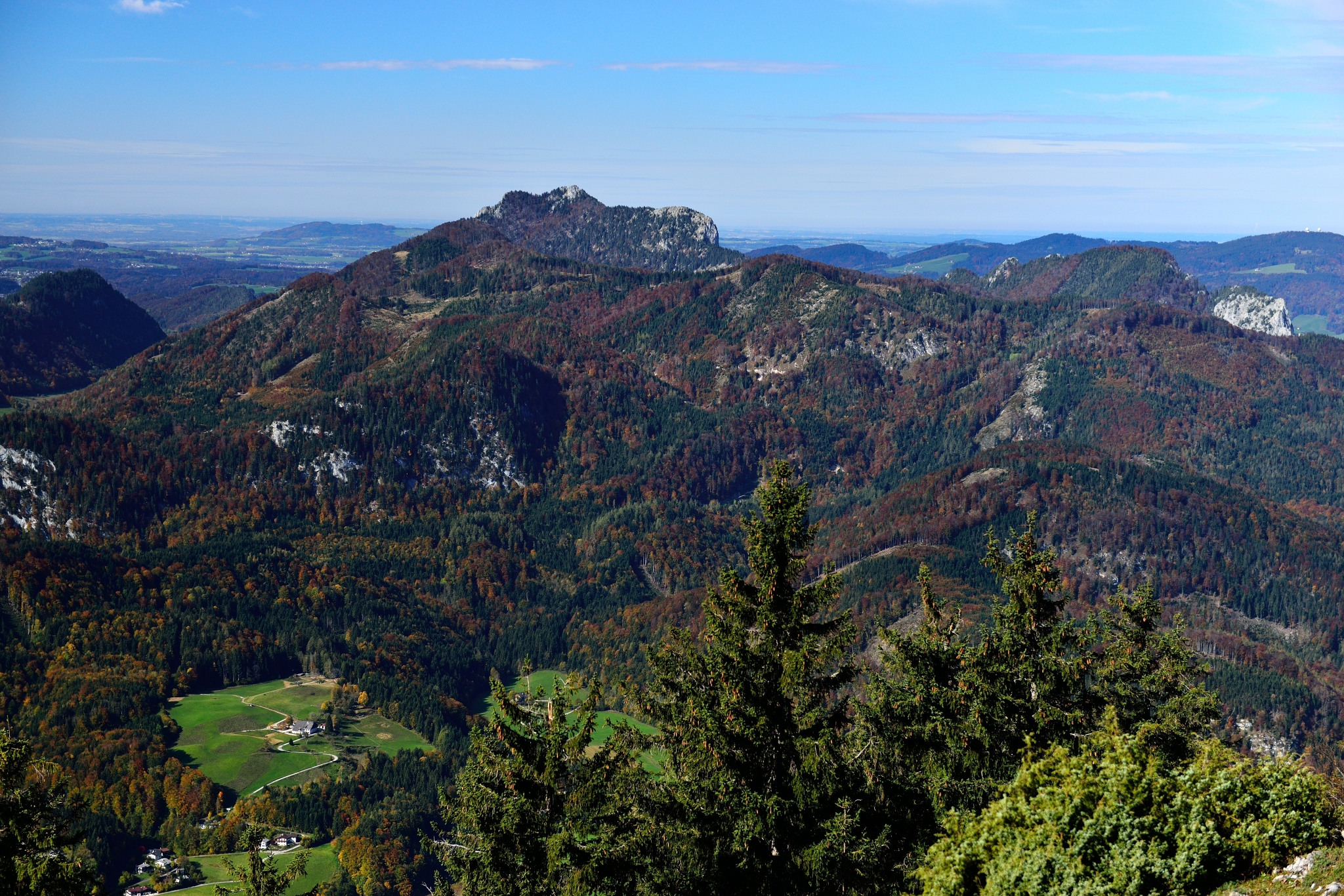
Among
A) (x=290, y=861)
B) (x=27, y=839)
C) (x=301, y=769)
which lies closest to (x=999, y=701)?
(x=27, y=839)

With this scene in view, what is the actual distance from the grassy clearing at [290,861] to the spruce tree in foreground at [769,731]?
11201 cm

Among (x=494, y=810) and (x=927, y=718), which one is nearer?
(x=494, y=810)

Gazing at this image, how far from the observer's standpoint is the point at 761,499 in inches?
1427

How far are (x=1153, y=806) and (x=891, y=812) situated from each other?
46.0 ft

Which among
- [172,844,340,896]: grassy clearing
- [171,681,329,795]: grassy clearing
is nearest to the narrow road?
[171,681,329,795]: grassy clearing

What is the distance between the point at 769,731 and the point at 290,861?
383ft

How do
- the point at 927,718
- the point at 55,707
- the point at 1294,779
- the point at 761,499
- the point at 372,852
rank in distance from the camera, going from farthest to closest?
the point at 55,707 → the point at 372,852 → the point at 927,718 → the point at 761,499 → the point at 1294,779

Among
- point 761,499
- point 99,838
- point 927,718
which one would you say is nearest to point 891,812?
point 927,718

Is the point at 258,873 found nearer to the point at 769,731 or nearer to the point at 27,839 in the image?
the point at 27,839

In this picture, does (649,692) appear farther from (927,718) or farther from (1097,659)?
(1097,659)

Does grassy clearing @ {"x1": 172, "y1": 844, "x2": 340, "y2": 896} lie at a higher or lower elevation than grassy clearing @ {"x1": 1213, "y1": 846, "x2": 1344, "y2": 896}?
lower

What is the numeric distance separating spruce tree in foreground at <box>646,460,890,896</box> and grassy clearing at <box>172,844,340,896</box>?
112 metres

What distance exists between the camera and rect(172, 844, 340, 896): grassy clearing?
422 feet

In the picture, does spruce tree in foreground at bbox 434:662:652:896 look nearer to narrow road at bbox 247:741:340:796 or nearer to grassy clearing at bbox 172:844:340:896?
grassy clearing at bbox 172:844:340:896
